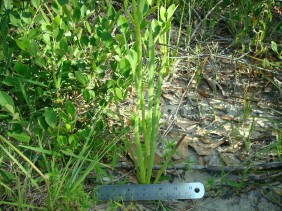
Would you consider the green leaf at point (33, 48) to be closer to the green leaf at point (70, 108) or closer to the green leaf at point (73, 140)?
the green leaf at point (70, 108)

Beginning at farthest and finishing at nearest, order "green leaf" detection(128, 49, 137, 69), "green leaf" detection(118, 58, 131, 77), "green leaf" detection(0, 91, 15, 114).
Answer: "green leaf" detection(118, 58, 131, 77), "green leaf" detection(128, 49, 137, 69), "green leaf" detection(0, 91, 15, 114)

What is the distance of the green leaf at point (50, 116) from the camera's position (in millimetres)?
1836

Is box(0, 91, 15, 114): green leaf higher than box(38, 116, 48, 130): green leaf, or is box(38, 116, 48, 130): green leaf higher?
box(0, 91, 15, 114): green leaf

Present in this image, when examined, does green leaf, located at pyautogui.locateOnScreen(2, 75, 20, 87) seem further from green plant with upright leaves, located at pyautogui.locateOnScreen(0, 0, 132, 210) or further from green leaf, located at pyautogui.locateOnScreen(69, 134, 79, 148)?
green leaf, located at pyautogui.locateOnScreen(69, 134, 79, 148)

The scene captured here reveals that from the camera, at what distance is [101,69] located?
6.60ft

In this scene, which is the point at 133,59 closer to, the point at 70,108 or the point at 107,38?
the point at 107,38

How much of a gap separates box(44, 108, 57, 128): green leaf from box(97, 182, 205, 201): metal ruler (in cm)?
34

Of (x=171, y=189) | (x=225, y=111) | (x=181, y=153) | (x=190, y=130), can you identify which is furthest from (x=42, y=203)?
(x=225, y=111)

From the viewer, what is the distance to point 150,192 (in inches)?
78.6

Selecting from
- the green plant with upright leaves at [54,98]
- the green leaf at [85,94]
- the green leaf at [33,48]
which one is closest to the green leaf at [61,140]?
the green plant with upright leaves at [54,98]

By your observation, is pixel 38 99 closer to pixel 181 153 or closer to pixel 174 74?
pixel 181 153

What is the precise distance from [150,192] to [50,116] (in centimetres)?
51

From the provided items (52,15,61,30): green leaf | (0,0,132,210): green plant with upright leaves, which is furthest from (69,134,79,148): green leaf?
(52,15,61,30): green leaf

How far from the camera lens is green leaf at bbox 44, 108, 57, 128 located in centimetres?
184
